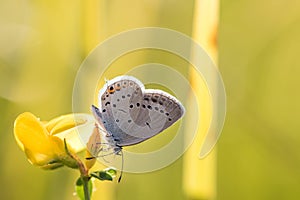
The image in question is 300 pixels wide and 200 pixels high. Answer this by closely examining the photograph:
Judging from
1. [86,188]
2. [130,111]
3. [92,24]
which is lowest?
[86,188]

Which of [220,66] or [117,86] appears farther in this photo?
[220,66]

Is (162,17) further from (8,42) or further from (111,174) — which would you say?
→ (111,174)

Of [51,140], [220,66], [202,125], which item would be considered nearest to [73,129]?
[51,140]

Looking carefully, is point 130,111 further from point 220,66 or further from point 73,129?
point 220,66

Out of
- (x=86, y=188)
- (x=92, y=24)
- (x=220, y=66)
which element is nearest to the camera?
(x=86, y=188)

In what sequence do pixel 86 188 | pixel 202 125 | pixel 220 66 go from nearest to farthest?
pixel 86 188 → pixel 202 125 → pixel 220 66

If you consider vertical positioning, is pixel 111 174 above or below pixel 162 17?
below

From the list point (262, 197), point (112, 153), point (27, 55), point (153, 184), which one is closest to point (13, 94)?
point (27, 55)

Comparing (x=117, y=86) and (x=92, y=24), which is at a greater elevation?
(x=92, y=24)

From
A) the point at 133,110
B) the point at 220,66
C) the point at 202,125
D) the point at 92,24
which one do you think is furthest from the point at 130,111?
the point at 220,66
